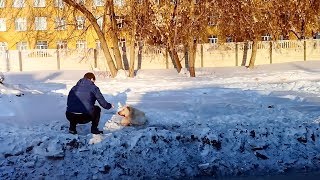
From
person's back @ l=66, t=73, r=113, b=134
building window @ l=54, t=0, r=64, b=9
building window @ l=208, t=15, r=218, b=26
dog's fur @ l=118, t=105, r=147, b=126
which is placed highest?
building window @ l=54, t=0, r=64, b=9

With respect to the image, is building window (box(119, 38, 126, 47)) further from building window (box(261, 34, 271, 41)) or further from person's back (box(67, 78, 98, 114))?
person's back (box(67, 78, 98, 114))

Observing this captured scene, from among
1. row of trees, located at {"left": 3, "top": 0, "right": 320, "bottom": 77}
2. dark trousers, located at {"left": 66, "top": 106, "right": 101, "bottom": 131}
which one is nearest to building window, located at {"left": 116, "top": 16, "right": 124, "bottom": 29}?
row of trees, located at {"left": 3, "top": 0, "right": 320, "bottom": 77}

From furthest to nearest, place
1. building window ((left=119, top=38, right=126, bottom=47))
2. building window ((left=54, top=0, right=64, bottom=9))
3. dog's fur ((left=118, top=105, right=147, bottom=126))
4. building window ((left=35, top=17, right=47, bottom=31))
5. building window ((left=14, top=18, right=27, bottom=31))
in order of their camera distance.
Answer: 1. building window ((left=14, top=18, right=27, bottom=31))
2. building window ((left=119, top=38, right=126, bottom=47))
3. building window ((left=35, top=17, right=47, bottom=31))
4. building window ((left=54, top=0, right=64, bottom=9))
5. dog's fur ((left=118, top=105, right=147, bottom=126))

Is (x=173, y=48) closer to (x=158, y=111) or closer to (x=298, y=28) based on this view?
(x=298, y=28)

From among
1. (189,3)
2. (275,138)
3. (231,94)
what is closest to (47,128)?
(275,138)

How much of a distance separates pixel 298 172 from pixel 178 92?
31.5 ft

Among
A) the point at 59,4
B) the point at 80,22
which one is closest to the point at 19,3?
the point at 59,4

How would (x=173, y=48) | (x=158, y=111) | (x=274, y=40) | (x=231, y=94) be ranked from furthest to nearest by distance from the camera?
(x=274, y=40) < (x=173, y=48) < (x=231, y=94) < (x=158, y=111)

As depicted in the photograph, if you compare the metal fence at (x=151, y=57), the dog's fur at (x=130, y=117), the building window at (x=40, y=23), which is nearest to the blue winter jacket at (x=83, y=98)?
the dog's fur at (x=130, y=117)

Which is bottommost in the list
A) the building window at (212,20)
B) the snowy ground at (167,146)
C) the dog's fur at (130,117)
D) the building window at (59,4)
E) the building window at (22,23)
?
the snowy ground at (167,146)

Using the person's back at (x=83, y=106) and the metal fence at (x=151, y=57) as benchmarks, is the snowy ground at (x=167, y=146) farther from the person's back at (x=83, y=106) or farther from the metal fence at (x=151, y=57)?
the metal fence at (x=151, y=57)

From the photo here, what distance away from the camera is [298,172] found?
8109 millimetres

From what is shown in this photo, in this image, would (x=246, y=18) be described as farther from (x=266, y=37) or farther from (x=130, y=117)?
(x=130, y=117)

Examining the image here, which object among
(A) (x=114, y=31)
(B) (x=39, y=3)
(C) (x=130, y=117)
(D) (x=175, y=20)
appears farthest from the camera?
(A) (x=114, y=31)
